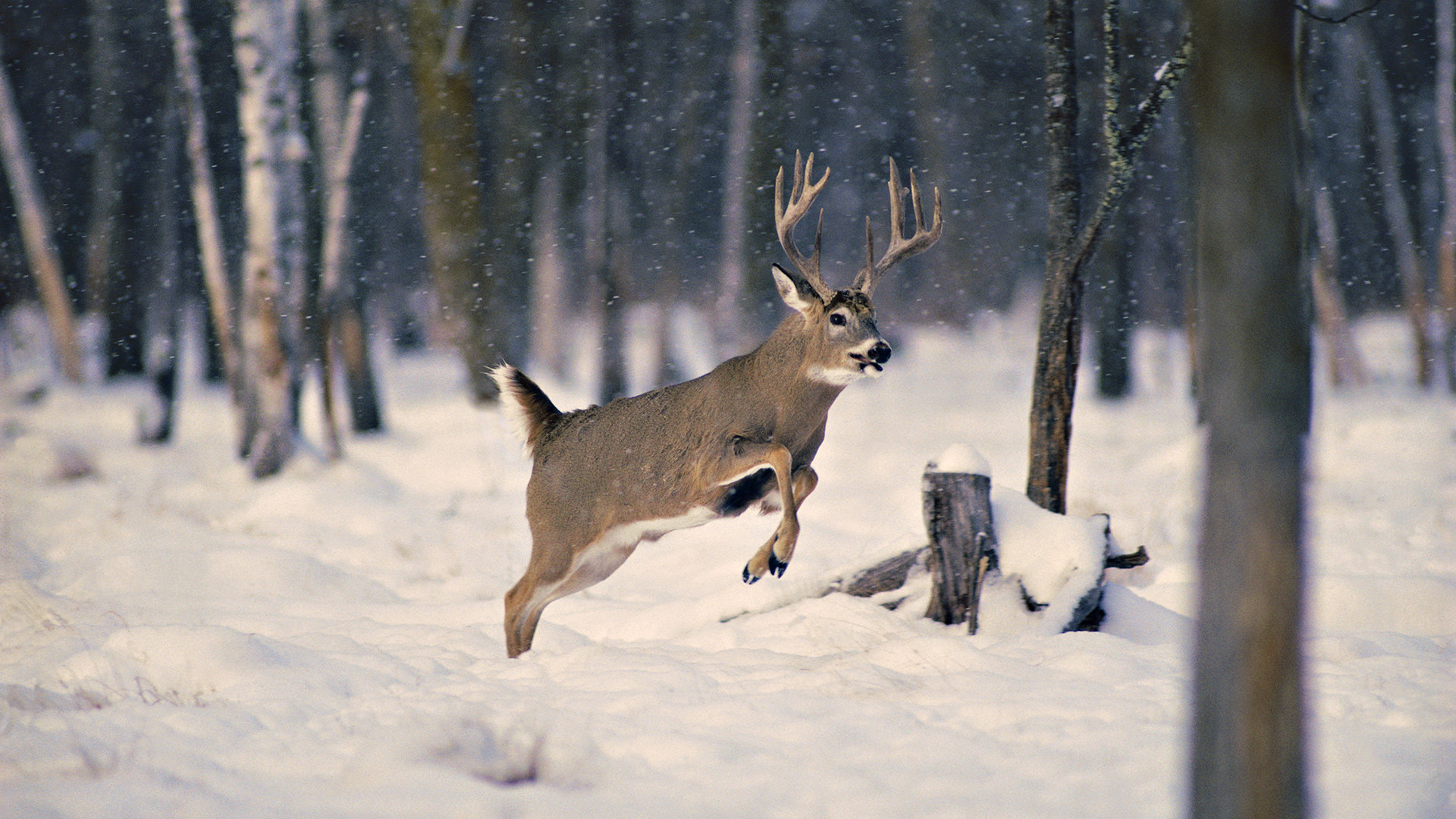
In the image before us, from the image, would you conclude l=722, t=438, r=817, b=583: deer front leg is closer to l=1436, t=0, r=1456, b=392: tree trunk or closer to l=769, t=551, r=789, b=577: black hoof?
l=769, t=551, r=789, b=577: black hoof

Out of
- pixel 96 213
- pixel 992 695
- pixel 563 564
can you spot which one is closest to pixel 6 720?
pixel 563 564

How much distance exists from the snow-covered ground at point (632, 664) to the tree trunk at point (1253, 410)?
0.51 feet

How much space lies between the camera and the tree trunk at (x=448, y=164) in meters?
12.0

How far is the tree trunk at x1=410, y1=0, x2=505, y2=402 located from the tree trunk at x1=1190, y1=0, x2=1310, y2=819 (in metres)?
10.3

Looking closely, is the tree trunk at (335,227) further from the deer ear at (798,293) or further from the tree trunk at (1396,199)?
the tree trunk at (1396,199)

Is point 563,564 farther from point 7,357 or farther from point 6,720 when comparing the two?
point 7,357

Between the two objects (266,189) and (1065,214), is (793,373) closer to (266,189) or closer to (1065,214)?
(1065,214)

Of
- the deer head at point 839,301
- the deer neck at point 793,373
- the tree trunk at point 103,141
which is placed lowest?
the deer neck at point 793,373

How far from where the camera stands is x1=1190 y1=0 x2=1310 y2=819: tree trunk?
Answer: 2152mm

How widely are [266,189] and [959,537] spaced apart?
8236mm

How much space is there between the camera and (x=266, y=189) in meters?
10.5

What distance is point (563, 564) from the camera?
18.6 ft

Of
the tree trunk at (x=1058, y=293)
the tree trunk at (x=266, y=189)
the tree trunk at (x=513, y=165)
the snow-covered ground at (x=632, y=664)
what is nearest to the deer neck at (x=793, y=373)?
the snow-covered ground at (x=632, y=664)

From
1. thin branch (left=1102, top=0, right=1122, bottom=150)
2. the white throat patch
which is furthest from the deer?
thin branch (left=1102, top=0, right=1122, bottom=150)
